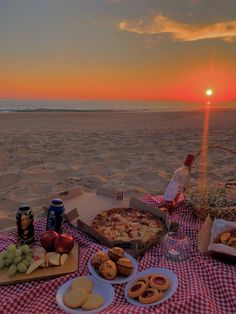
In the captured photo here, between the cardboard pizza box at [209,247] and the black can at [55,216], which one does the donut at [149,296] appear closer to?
the cardboard pizza box at [209,247]

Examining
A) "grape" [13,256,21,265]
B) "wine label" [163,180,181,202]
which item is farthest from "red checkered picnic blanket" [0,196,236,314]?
"wine label" [163,180,181,202]

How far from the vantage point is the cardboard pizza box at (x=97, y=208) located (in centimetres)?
213

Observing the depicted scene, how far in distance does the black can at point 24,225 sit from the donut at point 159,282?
916mm

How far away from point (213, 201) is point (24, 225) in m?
1.55

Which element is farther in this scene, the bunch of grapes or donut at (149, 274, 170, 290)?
the bunch of grapes

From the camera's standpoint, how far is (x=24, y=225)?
2.20 meters

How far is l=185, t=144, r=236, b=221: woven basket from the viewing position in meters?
2.50

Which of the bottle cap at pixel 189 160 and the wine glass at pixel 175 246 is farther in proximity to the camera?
the bottle cap at pixel 189 160

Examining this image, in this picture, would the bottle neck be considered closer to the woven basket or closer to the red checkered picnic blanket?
the woven basket

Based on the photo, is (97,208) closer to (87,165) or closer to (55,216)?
(55,216)

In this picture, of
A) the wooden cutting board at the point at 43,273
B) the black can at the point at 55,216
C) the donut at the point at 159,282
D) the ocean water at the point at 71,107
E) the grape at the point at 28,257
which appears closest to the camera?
the donut at the point at 159,282

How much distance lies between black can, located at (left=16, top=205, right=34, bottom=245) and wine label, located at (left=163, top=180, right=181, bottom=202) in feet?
3.99

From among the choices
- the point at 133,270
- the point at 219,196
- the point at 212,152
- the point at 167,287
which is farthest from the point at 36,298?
the point at 212,152

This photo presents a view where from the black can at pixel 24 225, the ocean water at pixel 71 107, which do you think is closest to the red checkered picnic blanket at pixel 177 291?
the black can at pixel 24 225
